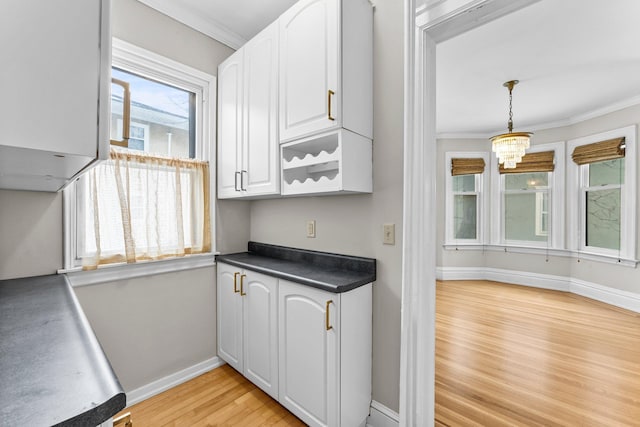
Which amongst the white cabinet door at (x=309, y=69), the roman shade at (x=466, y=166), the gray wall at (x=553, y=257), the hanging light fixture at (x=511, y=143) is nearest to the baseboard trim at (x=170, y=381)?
the white cabinet door at (x=309, y=69)

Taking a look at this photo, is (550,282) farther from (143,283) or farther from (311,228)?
(143,283)

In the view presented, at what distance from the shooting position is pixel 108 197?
1.85 m

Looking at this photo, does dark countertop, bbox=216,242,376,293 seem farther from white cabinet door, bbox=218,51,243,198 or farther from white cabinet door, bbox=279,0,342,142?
white cabinet door, bbox=279,0,342,142

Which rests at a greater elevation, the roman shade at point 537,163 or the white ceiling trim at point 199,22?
the white ceiling trim at point 199,22

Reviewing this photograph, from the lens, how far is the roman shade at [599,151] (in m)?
3.85

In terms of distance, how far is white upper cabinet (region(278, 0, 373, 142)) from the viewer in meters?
1.48

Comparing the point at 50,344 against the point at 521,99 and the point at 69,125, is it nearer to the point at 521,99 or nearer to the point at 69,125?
the point at 69,125

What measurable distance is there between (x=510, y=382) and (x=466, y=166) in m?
3.98

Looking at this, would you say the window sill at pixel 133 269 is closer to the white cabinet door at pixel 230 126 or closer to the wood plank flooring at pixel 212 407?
the white cabinet door at pixel 230 126

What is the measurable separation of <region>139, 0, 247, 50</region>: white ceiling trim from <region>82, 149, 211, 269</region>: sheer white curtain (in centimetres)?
102

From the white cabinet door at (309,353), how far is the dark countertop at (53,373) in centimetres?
96

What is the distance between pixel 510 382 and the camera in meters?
2.15

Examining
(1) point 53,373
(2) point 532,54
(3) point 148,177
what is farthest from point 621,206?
(1) point 53,373

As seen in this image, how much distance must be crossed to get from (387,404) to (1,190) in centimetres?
238
